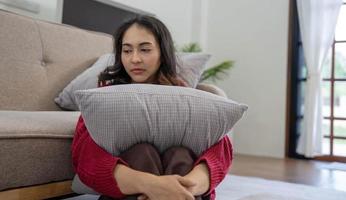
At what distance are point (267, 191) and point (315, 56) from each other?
195cm

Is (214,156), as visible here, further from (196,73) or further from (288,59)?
(288,59)

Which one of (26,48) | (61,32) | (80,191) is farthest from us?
(61,32)

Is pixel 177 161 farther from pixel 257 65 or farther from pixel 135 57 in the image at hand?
pixel 257 65

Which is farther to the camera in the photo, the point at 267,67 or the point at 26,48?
the point at 267,67

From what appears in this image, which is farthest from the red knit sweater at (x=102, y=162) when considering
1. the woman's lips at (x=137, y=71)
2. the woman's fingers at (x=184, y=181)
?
the woman's lips at (x=137, y=71)

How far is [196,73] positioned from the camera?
172 centimetres

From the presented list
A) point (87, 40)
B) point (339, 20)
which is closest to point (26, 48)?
point (87, 40)

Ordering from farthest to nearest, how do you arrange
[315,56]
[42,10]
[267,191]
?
[315,56]
[42,10]
[267,191]

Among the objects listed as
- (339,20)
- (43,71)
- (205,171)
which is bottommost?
(205,171)

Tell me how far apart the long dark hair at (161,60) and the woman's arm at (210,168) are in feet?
0.97

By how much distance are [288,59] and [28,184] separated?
3163 mm

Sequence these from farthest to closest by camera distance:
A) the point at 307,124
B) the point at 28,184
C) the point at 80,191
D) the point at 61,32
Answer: the point at 307,124, the point at 61,32, the point at 80,191, the point at 28,184

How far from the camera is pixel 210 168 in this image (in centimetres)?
100

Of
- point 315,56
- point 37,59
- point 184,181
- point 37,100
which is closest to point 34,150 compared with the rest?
point 184,181
